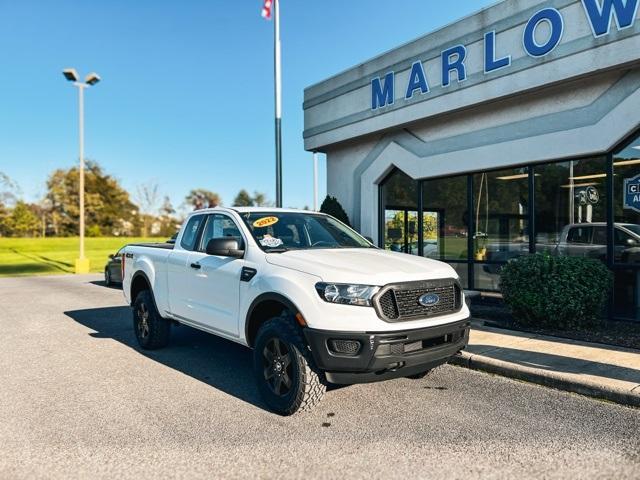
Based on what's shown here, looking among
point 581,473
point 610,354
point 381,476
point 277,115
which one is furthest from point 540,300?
point 277,115

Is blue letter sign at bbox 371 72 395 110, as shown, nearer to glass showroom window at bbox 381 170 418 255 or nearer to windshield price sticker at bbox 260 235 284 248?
glass showroom window at bbox 381 170 418 255

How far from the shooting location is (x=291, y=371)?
423 cm

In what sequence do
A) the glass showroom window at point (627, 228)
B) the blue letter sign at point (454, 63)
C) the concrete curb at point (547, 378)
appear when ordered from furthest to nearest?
the blue letter sign at point (454, 63) → the glass showroom window at point (627, 228) → the concrete curb at point (547, 378)

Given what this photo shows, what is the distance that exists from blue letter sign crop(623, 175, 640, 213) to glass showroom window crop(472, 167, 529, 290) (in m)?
1.68

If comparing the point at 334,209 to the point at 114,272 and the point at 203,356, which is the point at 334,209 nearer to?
the point at 203,356

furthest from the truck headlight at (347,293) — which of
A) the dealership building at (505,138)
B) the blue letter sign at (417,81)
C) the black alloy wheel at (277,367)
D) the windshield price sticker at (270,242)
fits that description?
the blue letter sign at (417,81)

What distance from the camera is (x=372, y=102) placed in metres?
12.0

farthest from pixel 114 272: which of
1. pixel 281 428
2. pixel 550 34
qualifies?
pixel 550 34

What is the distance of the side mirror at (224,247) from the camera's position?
482 cm

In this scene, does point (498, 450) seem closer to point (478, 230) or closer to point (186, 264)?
point (186, 264)

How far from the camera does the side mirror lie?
4.82 metres

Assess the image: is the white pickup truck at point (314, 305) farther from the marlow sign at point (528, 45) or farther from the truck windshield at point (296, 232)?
the marlow sign at point (528, 45)

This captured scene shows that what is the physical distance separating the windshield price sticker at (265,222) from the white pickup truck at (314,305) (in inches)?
0.4

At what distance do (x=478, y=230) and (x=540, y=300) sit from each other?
3430 millimetres
